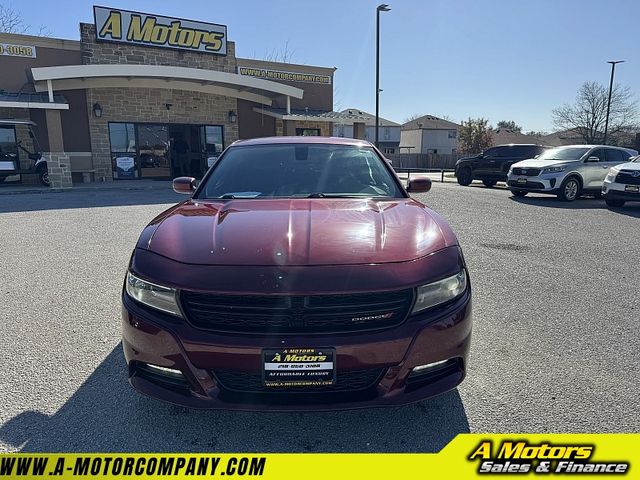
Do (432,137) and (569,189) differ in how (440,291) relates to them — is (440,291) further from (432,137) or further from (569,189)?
(432,137)

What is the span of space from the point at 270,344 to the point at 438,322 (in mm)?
819

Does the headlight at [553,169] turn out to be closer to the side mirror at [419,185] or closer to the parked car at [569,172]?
the parked car at [569,172]

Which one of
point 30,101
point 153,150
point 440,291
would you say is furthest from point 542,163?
point 30,101

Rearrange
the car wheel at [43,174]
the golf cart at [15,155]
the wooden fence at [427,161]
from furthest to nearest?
the wooden fence at [427,161]
the car wheel at [43,174]
the golf cart at [15,155]

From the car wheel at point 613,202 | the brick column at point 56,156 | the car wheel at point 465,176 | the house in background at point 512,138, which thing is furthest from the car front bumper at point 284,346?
the house in background at point 512,138

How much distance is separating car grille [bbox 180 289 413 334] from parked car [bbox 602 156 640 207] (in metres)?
11.1

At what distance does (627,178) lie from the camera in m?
10.6

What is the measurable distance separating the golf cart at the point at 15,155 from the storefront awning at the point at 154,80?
5.73ft

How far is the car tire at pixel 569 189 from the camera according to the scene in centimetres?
1252

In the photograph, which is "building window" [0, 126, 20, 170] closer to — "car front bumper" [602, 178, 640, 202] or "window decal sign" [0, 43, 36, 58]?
"window decal sign" [0, 43, 36, 58]

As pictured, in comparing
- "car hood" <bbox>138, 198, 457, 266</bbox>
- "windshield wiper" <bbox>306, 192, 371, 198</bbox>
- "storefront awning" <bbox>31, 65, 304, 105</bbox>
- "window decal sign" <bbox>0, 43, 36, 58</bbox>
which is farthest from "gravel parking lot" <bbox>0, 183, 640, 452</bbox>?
"window decal sign" <bbox>0, 43, 36, 58</bbox>

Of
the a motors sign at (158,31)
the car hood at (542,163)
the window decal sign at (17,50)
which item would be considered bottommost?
the car hood at (542,163)

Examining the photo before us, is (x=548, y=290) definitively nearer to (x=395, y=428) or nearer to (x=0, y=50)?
(x=395, y=428)

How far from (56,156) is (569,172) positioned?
16.4 metres
